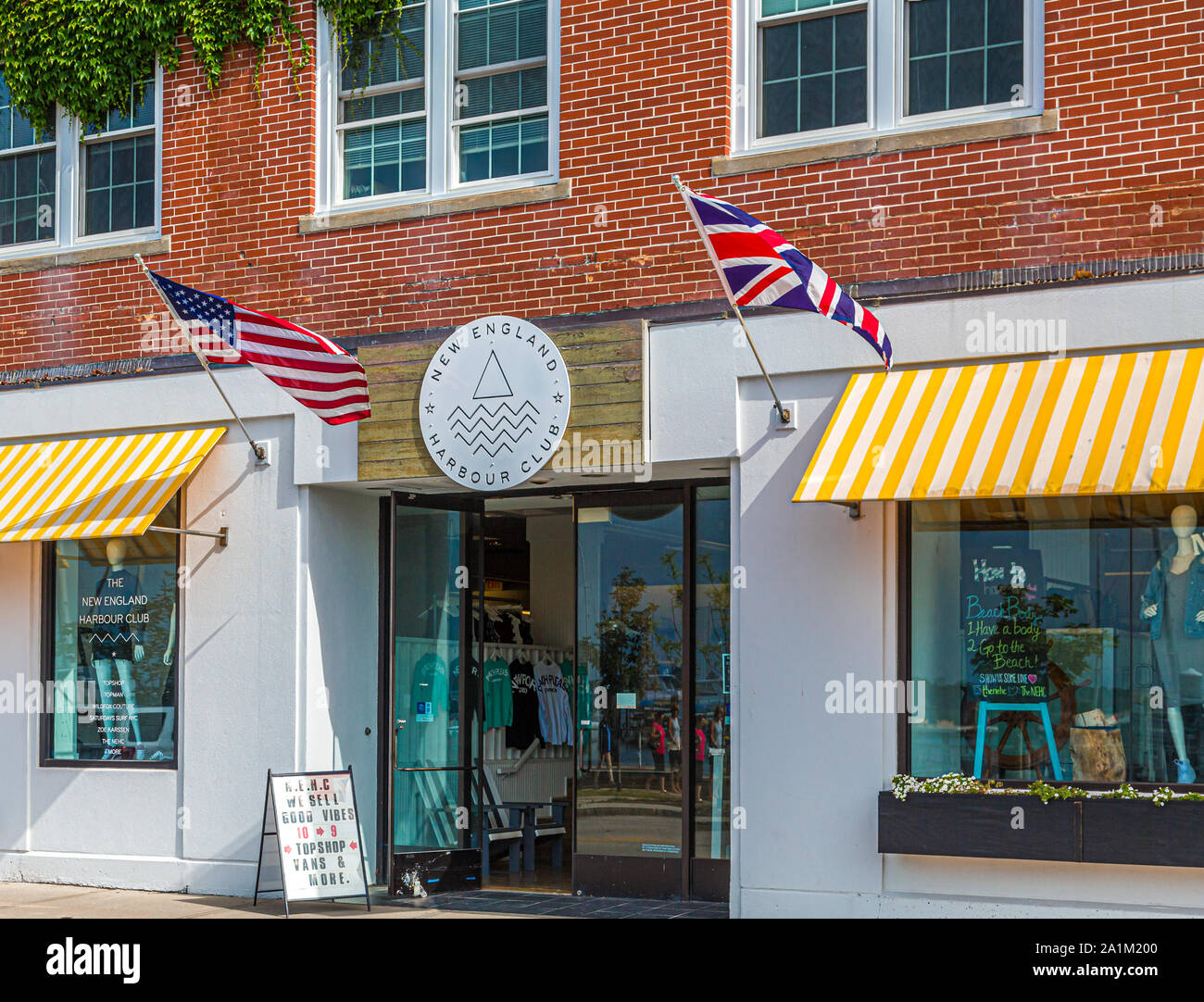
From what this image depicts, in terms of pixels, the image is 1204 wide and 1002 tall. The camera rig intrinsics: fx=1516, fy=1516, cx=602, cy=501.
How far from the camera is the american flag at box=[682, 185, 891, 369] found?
28.9ft

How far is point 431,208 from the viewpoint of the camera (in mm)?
11305

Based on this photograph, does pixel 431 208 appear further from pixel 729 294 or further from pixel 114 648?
pixel 114 648

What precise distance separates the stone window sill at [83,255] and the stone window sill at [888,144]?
4890 mm

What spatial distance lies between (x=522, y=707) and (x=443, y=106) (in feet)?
18.1

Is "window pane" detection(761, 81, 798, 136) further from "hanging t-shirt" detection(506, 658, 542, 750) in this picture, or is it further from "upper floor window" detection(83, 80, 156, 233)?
"hanging t-shirt" detection(506, 658, 542, 750)

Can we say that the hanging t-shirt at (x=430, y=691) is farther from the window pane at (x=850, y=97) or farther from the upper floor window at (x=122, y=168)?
the window pane at (x=850, y=97)

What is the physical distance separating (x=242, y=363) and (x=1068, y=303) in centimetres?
628

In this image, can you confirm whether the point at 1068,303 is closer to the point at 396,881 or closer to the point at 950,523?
the point at 950,523

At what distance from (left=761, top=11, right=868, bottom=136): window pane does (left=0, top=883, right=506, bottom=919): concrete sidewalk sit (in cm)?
578

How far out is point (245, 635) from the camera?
38.2 feet

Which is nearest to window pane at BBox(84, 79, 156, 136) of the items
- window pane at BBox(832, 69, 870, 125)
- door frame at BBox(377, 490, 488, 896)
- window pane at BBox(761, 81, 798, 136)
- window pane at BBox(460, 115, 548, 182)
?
window pane at BBox(460, 115, 548, 182)

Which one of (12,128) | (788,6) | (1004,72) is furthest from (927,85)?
(12,128)

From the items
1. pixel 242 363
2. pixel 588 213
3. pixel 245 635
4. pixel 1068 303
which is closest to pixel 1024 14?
pixel 1068 303

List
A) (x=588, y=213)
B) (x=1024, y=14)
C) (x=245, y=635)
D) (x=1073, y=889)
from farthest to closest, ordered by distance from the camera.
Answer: (x=245, y=635) < (x=588, y=213) < (x=1024, y=14) < (x=1073, y=889)
